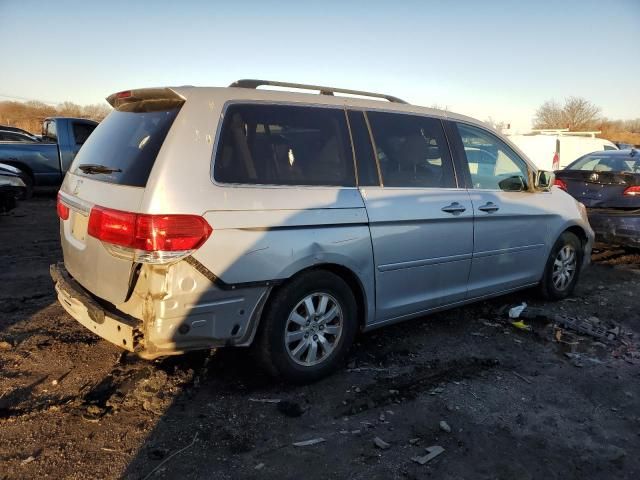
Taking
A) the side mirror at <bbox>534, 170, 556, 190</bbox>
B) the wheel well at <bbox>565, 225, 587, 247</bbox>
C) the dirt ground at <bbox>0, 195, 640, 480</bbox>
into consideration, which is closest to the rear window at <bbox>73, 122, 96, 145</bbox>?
the dirt ground at <bbox>0, 195, 640, 480</bbox>

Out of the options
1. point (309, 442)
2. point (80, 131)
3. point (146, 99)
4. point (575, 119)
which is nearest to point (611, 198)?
point (309, 442)

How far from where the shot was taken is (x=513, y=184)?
4.71m

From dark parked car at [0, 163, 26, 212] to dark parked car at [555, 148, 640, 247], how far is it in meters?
8.77

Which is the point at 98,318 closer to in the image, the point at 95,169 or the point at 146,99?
the point at 95,169

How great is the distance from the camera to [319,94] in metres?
3.61

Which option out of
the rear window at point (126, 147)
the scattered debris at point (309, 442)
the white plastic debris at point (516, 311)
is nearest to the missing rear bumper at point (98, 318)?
the rear window at point (126, 147)

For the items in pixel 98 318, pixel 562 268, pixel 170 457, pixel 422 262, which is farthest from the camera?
pixel 562 268

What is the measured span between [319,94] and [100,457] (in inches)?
104

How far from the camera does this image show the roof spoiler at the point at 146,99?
307 centimetres

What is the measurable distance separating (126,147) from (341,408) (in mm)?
2128

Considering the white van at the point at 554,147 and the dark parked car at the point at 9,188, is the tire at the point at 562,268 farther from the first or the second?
the white van at the point at 554,147

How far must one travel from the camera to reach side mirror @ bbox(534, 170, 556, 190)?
4.89 metres

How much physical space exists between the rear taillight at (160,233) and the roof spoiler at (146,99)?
76 centimetres

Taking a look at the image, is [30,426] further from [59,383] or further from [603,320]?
[603,320]
